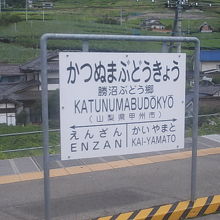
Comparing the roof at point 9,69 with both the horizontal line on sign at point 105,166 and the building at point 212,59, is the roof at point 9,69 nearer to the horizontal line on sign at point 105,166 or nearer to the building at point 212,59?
the building at point 212,59

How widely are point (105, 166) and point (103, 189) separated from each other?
794mm

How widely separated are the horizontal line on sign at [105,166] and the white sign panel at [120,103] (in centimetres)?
143

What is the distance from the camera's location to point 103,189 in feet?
14.6

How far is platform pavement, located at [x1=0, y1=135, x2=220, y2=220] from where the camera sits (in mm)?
3887

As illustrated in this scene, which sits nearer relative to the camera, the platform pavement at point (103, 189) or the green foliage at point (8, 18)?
the platform pavement at point (103, 189)

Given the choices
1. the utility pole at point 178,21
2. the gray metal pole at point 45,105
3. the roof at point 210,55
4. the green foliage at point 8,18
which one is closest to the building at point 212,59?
the roof at point 210,55

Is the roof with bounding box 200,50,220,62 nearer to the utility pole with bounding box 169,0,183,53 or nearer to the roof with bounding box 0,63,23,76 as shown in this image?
the utility pole with bounding box 169,0,183,53

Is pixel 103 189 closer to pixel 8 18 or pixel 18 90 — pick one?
pixel 18 90

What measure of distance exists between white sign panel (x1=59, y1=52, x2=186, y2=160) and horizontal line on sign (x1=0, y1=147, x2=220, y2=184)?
1426 mm

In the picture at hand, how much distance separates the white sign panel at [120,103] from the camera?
3.35m

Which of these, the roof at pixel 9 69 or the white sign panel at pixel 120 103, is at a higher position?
the white sign panel at pixel 120 103

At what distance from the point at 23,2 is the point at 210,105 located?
33.4 ft

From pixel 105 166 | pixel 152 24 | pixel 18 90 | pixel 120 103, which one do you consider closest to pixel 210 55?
pixel 152 24

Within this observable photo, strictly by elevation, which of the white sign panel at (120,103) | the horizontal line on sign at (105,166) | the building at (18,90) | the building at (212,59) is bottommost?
the building at (18,90)
